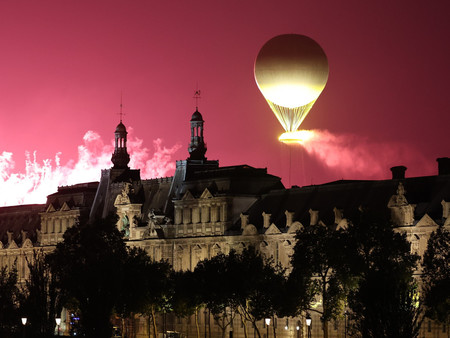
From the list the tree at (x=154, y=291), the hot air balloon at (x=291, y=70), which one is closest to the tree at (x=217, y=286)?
the tree at (x=154, y=291)

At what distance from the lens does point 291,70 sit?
161875 millimetres

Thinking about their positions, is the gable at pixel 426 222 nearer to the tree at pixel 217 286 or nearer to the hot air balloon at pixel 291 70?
the tree at pixel 217 286

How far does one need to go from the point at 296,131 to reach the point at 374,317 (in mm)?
44067

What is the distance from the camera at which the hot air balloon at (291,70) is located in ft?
531

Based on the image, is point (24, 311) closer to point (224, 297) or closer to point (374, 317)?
point (224, 297)

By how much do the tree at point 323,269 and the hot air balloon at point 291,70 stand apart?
18.0 meters

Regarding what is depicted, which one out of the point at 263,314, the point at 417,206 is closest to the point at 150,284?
the point at 263,314

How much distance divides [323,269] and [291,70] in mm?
26581

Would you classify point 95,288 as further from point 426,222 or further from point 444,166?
point 444,166

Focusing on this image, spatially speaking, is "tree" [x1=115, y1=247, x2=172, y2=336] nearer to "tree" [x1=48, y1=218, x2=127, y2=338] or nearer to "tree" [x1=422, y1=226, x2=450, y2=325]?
"tree" [x1=48, y1=218, x2=127, y2=338]

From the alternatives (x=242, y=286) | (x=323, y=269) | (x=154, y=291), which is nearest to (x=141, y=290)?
(x=154, y=291)

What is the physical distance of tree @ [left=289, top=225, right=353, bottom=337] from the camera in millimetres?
173625

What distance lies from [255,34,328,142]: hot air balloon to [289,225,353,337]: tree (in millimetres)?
18033

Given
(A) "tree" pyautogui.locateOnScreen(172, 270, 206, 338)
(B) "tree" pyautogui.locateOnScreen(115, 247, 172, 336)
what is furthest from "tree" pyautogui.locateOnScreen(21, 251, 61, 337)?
(A) "tree" pyautogui.locateOnScreen(172, 270, 206, 338)
